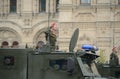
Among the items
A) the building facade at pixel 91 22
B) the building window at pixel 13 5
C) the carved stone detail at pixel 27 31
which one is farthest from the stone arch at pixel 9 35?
the building facade at pixel 91 22

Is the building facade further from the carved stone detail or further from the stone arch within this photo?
the stone arch

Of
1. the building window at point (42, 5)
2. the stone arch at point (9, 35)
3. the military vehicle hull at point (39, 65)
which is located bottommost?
the military vehicle hull at point (39, 65)

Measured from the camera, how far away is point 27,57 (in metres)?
12.5

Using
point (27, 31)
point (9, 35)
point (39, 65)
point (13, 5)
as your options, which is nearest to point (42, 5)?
point (13, 5)

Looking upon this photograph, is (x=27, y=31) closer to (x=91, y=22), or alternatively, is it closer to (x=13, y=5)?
(x=13, y=5)

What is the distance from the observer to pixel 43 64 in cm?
1244

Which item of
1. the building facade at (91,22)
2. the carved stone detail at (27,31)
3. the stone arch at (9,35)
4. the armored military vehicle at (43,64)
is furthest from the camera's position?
the stone arch at (9,35)

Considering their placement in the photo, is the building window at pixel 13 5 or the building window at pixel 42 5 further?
the building window at pixel 13 5

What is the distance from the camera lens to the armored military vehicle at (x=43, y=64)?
483 inches

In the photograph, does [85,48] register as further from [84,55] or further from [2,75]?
[2,75]

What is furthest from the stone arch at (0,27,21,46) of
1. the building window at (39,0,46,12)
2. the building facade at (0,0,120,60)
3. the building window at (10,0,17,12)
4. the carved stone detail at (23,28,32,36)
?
the building facade at (0,0,120,60)

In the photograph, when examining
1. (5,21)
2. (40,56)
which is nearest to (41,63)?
(40,56)

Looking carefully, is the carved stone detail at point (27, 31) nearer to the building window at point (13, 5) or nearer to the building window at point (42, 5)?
the building window at point (42, 5)

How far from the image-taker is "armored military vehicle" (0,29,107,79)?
12.3 metres
